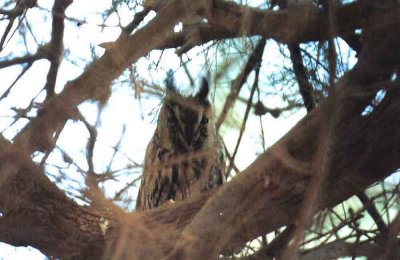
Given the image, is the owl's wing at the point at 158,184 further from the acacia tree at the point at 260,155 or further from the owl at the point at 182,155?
the acacia tree at the point at 260,155

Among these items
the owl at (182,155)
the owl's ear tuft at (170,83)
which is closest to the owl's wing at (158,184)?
the owl at (182,155)

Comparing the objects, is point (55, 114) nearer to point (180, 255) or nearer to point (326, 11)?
point (180, 255)

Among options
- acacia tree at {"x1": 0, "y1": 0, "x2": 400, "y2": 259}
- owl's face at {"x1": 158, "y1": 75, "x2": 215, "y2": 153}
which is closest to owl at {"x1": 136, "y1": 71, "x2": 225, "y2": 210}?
owl's face at {"x1": 158, "y1": 75, "x2": 215, "y2": 153}

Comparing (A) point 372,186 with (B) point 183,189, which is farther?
(B) point 183,189

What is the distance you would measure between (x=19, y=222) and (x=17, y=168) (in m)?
0.39

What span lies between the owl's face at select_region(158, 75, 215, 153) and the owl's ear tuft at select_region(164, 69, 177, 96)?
0.23 meters

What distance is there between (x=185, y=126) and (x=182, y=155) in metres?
0.27

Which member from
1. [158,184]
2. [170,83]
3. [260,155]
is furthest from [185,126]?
[260,155]

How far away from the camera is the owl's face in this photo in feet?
8.42

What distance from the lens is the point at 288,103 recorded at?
80.4 inches

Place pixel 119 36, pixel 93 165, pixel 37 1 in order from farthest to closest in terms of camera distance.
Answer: pixel 37 1 < pixel 119 36 < pixel 93 165

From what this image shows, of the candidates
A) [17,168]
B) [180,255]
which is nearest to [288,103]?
[180,255]

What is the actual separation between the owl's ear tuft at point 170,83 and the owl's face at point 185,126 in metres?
0.23

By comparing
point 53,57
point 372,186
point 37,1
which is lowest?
point 372,186
